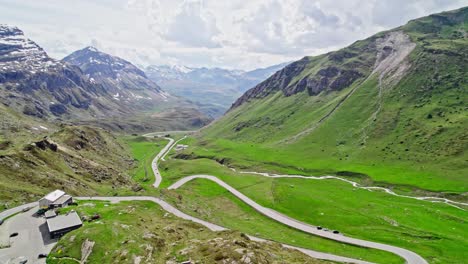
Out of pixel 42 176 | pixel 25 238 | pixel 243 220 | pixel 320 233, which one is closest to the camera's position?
pixel 25 238

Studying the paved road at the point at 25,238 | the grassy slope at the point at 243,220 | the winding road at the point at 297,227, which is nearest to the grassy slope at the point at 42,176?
the winding road at the point at 297,227

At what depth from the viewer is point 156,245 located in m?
73.5

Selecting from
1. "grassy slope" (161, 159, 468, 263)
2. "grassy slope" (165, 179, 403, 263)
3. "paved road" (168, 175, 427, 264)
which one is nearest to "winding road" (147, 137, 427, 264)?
"paved road" (168, 175, 427, 264)

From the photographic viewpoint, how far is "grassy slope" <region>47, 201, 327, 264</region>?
66.7 m

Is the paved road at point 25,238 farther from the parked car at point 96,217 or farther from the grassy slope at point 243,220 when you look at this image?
the grassy slope at point 243,220

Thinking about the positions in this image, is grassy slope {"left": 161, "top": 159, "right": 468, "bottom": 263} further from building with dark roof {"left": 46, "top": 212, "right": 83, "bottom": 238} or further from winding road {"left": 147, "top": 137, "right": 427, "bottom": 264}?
building with dark roof {"left": 46, "top": 212, "right": 83, "bottom": 238}

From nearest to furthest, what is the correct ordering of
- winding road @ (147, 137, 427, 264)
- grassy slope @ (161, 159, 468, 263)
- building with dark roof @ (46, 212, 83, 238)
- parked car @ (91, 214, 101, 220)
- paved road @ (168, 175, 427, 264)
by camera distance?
building with dark roof @ (46, 212, 83, 238)
winding road @ (147, 137, 427, 264)
parked car @ (91, 214, 101, 220)
paved road @ (168, 175, 427, 264)
grassy slope @ (161, 159, 468, 263)

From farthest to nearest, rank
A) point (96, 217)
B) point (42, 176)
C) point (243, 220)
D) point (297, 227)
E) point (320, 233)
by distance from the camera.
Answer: point (42, 176) → point (243, 220) → point (297, 227) → point (320, 233) → point (96, 217)

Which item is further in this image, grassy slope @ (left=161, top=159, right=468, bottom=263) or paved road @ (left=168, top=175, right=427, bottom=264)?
grassy slope @ (left=161, top=159, right=468, bottom=263)

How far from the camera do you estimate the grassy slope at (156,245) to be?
6669 centimetres

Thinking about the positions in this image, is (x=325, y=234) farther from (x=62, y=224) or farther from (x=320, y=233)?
(x=62, y=224)

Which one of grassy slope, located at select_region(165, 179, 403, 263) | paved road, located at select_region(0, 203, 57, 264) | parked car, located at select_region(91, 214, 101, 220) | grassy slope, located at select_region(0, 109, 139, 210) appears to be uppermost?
grassy slope, located at select_region(0, 109, 139, 210)

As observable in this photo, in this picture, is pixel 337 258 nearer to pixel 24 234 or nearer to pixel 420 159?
pixel 24 234

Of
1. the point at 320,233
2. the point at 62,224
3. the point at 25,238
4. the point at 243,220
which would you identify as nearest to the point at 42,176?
the point at 62,224
